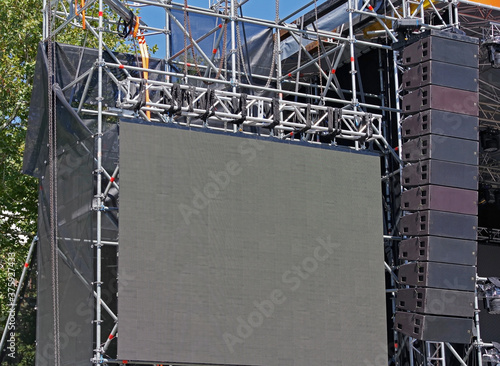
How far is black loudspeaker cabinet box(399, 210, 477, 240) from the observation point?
41.3 feet

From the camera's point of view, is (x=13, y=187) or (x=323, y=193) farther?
(x=13, y=187)

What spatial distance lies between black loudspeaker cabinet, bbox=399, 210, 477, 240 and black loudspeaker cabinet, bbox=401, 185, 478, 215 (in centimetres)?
7

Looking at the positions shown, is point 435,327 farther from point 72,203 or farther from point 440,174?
point 72,203

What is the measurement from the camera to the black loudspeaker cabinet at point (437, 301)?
12367 millimetres

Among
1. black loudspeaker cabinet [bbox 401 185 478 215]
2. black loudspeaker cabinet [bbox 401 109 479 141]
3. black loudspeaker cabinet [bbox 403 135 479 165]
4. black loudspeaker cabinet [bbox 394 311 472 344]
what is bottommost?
black loudspeaker cabinet [bbox 394 311 472 344]

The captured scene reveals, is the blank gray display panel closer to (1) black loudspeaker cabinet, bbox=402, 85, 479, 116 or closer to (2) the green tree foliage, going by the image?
(1) black loudspeaker cabinet, bbox=402, 85, 479, 116

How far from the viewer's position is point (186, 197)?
37.8 ft

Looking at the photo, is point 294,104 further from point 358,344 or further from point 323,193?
point 358,344

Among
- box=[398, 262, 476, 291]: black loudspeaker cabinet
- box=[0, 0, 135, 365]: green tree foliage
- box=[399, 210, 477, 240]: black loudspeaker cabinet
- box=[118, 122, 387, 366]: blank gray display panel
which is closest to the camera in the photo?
box=[118, 122, 387, 366]: blank gray display panel

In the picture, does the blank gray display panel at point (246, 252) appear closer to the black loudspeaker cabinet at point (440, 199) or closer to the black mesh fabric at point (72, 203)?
the black loudspeaker cabinet at point (440, 199)

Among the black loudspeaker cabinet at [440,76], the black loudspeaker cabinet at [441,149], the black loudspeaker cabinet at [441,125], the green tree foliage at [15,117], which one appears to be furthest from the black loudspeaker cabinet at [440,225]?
the green tree foliage at [15,117]

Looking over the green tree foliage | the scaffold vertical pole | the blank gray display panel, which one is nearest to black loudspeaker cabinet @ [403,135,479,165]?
the blank gray display panel

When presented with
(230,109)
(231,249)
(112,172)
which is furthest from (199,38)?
(231,249)

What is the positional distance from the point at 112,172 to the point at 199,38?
3.05 metres
